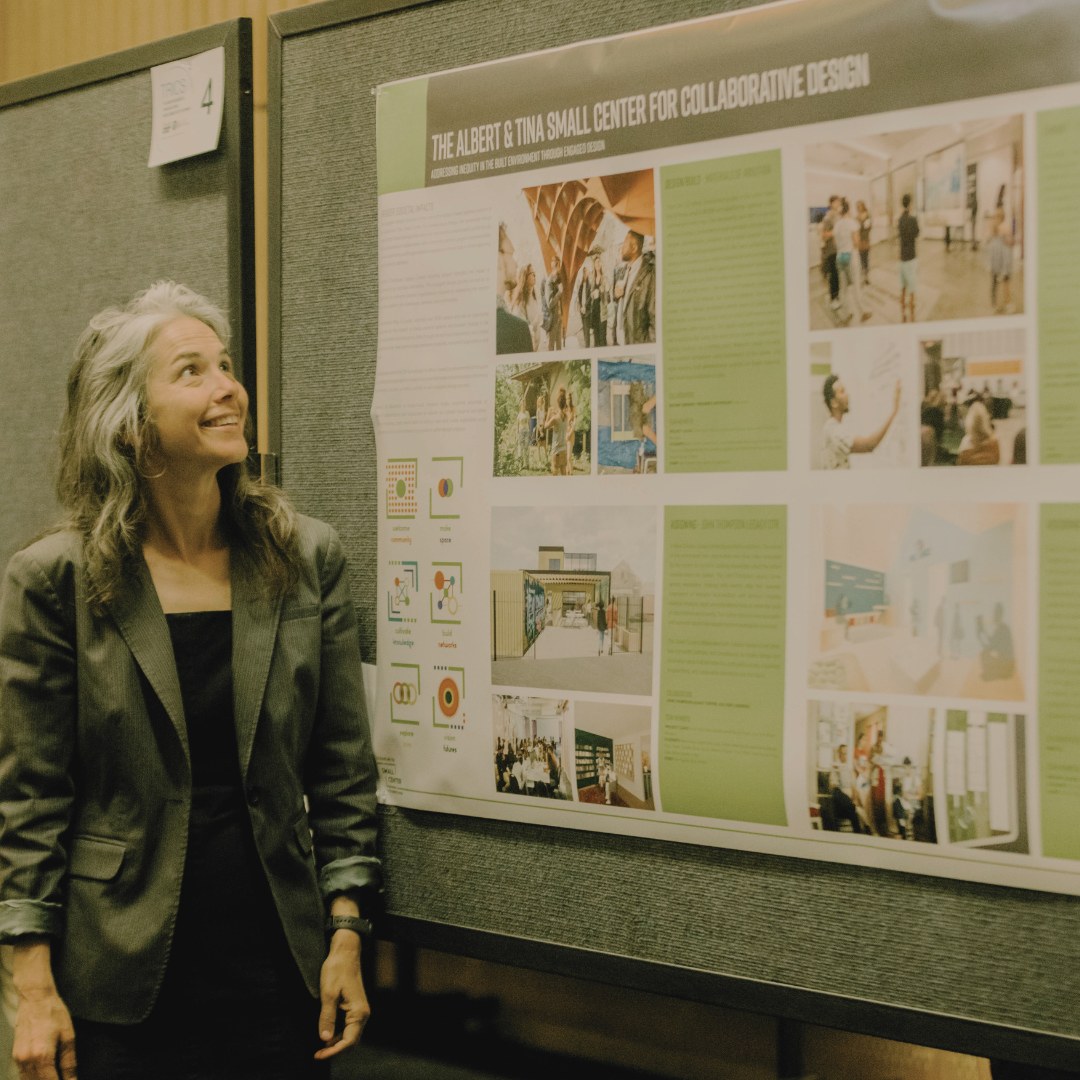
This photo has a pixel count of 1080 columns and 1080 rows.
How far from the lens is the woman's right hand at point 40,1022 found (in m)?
0.88

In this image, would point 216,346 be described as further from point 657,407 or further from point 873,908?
point 873,908

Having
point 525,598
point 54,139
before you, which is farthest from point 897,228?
point 54,139

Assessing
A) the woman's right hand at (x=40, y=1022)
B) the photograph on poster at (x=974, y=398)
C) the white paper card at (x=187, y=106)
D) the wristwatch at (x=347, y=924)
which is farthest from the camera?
the white paper card at (x=187, y=106)

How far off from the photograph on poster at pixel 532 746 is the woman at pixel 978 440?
1.32 feet

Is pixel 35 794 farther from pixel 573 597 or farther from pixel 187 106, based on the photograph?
pixel 187 106

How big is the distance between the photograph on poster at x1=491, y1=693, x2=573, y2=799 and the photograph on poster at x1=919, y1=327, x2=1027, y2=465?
0.40 meters

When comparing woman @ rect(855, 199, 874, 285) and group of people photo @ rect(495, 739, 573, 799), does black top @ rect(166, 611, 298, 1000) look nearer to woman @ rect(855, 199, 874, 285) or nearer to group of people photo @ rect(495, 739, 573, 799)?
group of people photo @ rect(495, 739, 573, 799)

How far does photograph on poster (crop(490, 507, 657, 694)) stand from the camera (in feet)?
2.94

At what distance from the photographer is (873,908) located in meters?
0.82

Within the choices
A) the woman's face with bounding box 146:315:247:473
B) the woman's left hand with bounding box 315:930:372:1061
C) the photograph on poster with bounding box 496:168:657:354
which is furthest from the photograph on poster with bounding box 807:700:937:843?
the woman's face with bounding box 146:315:247:473

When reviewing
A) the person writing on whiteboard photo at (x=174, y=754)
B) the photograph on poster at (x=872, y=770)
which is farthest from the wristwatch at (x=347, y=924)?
the photograph on poster at (x=872, y=770)

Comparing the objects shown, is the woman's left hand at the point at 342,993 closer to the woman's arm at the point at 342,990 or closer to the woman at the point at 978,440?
the woman's arm at the point at 342,990

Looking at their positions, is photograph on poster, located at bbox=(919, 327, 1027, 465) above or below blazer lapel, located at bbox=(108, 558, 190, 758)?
above

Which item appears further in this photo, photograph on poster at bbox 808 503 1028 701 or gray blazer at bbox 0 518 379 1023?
gray blazer at bbox 0 518 379 1023
